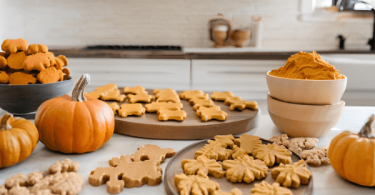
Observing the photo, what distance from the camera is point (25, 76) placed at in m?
0.97

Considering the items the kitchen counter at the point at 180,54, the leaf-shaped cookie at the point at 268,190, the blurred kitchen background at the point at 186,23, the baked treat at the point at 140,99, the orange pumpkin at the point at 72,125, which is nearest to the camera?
the leaf-shaped cookie at the point at 268,190

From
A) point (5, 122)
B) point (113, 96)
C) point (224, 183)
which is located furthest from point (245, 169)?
point (113, 96)

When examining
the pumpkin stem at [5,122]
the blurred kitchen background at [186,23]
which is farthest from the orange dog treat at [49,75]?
the blurred kitchen background at [186,23]

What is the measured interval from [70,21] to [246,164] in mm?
3557

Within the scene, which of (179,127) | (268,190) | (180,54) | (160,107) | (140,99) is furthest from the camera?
(180,54)

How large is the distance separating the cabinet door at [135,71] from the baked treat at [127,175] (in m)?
2.09

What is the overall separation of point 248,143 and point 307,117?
0.81 feet

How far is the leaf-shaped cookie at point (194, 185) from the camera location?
1.76ft

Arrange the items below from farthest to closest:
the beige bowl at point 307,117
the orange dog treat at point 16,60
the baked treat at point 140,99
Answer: the baked treat at point 140,99, the orange dog treat at point 16,60, the beige bowl at point 307,117

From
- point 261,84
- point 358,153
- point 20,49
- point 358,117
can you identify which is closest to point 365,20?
point 261,84

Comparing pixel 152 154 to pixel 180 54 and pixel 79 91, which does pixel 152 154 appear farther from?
pixel 180 54

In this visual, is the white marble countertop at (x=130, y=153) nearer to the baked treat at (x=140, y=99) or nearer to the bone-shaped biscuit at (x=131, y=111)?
the bone-shaped biscuit at (x=131, y=111)

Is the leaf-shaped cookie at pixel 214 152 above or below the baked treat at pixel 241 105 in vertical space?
below

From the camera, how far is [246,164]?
2.08ft
